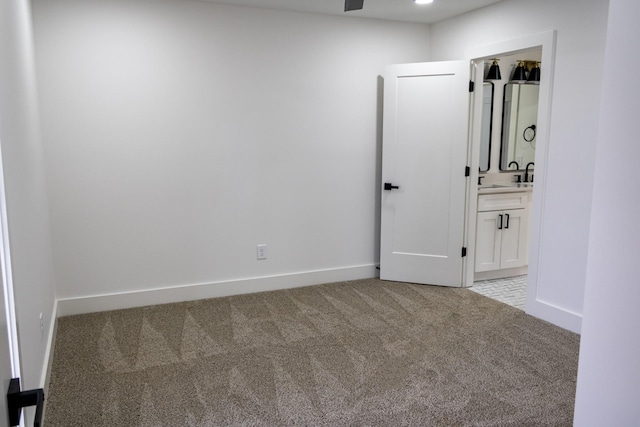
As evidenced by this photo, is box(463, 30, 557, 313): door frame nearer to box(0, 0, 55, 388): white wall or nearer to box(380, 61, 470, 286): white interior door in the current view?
box(380, 61, 470, 286): white interior door

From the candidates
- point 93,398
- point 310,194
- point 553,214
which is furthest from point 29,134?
point 553,214

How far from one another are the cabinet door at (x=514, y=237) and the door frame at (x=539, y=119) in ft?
2.09

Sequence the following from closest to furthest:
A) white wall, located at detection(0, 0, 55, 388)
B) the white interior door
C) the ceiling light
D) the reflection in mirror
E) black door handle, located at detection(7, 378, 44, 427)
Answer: black door handle, located at detection(7, 378, 44, 427) → white wall, located at detection(0, 0, 55, 388) → the white interior door → the ceiling light → the reflection in mirror

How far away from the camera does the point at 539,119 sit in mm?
3465

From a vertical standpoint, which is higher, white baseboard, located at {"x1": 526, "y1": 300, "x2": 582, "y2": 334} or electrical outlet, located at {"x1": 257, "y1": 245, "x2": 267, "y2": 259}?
electrical outlet, located at {"x1": 257, "y1": 245, "x2": 267, "y2": 259}

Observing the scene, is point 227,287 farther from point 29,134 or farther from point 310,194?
point 29,134

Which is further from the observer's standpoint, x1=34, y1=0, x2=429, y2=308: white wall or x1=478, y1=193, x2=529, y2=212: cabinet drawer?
x1=478, y1=193, x2=529, y2=212: cabinet drawer

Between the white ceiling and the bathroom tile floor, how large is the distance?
2520 mm

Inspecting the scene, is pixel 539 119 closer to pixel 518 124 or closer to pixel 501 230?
pixel 501 230

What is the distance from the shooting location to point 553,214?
3.40m

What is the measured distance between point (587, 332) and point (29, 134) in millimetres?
2887

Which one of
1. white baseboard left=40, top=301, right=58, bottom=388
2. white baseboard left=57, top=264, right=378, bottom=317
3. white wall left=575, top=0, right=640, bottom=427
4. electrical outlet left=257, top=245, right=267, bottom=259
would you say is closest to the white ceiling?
electrical outlet left=257, top=245, right=267, bottom=259

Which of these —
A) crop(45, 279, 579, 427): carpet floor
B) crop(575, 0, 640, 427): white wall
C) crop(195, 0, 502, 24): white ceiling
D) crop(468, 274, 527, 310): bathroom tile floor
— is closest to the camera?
crop(575, 0, 640, 427): white wall

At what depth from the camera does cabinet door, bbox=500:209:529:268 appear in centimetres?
454
